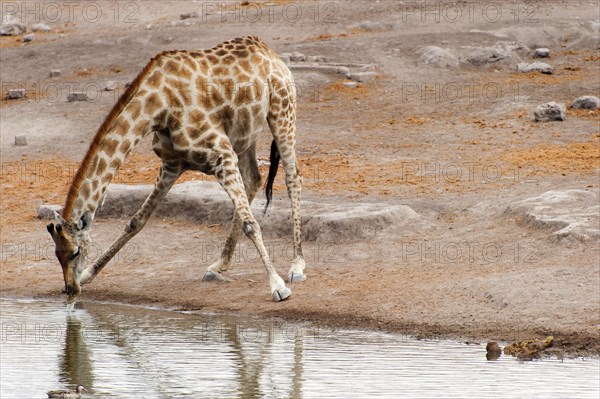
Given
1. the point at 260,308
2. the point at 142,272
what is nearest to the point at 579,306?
the point at 260,308

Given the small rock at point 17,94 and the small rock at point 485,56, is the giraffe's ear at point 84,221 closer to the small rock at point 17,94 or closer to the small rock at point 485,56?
the small rock at point 17,94

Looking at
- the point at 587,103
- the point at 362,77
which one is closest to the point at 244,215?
the point at 587,103

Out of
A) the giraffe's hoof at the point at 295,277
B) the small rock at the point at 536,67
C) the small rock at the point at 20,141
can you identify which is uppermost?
the small rock at the point at 536,67

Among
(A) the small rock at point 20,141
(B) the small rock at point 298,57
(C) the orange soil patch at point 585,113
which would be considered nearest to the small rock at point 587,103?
(C) the orange soil patch at point 585,113

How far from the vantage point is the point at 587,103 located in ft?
63.6

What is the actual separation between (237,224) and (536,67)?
37.6 feet

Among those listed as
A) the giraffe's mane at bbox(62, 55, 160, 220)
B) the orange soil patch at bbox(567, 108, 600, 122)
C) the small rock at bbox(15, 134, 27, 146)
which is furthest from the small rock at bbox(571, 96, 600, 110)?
the giraffe's mane at bbox(62, 55, 160, 220)

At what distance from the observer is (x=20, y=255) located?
1393 cm

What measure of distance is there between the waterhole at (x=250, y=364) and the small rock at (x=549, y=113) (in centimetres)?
936

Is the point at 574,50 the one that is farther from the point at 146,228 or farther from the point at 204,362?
the point at 204,362

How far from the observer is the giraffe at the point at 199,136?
35.1 ft

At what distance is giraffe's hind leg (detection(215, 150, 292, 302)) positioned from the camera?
441 inches

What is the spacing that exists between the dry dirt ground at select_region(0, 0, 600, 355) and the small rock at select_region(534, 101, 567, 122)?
0.49ft

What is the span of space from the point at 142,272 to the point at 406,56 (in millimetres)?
11467
